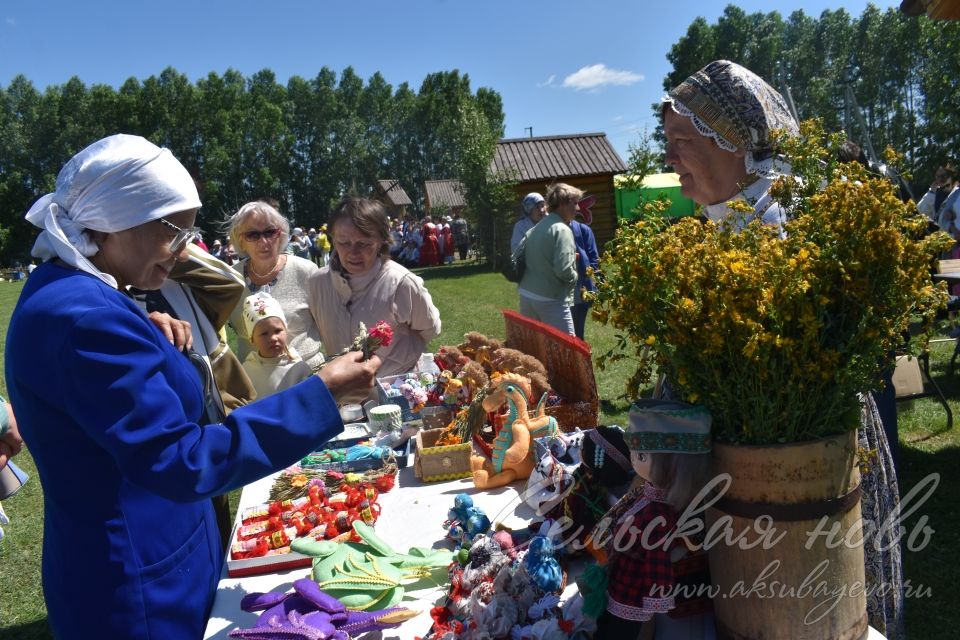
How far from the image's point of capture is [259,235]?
3.74 meters

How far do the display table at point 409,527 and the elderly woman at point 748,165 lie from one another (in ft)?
2.96

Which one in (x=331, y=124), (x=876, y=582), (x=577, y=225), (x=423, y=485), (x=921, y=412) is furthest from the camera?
(x=331, y=124)

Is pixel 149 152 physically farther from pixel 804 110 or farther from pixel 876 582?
pixel 804 110

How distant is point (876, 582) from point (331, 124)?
193 feet

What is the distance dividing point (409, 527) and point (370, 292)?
1.61 metres

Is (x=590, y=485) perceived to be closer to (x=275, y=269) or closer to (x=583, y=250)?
(x=275, y=269)

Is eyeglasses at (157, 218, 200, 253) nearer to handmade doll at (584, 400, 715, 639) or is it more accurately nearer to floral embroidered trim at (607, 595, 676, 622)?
handmade doll at (584, 400, 715, 639)

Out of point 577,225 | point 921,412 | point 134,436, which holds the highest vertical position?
point 577,225

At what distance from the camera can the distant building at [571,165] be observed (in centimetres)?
1819

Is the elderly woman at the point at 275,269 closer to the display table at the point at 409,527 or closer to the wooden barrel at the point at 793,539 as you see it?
the display table at the point at 409,527

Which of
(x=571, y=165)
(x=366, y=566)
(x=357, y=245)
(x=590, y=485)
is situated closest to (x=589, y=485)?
(x=590, y=485)

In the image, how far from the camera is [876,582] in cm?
166

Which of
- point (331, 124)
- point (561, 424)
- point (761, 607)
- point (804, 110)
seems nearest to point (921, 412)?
point (561, 424)

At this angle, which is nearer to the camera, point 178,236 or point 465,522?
point 178,236
